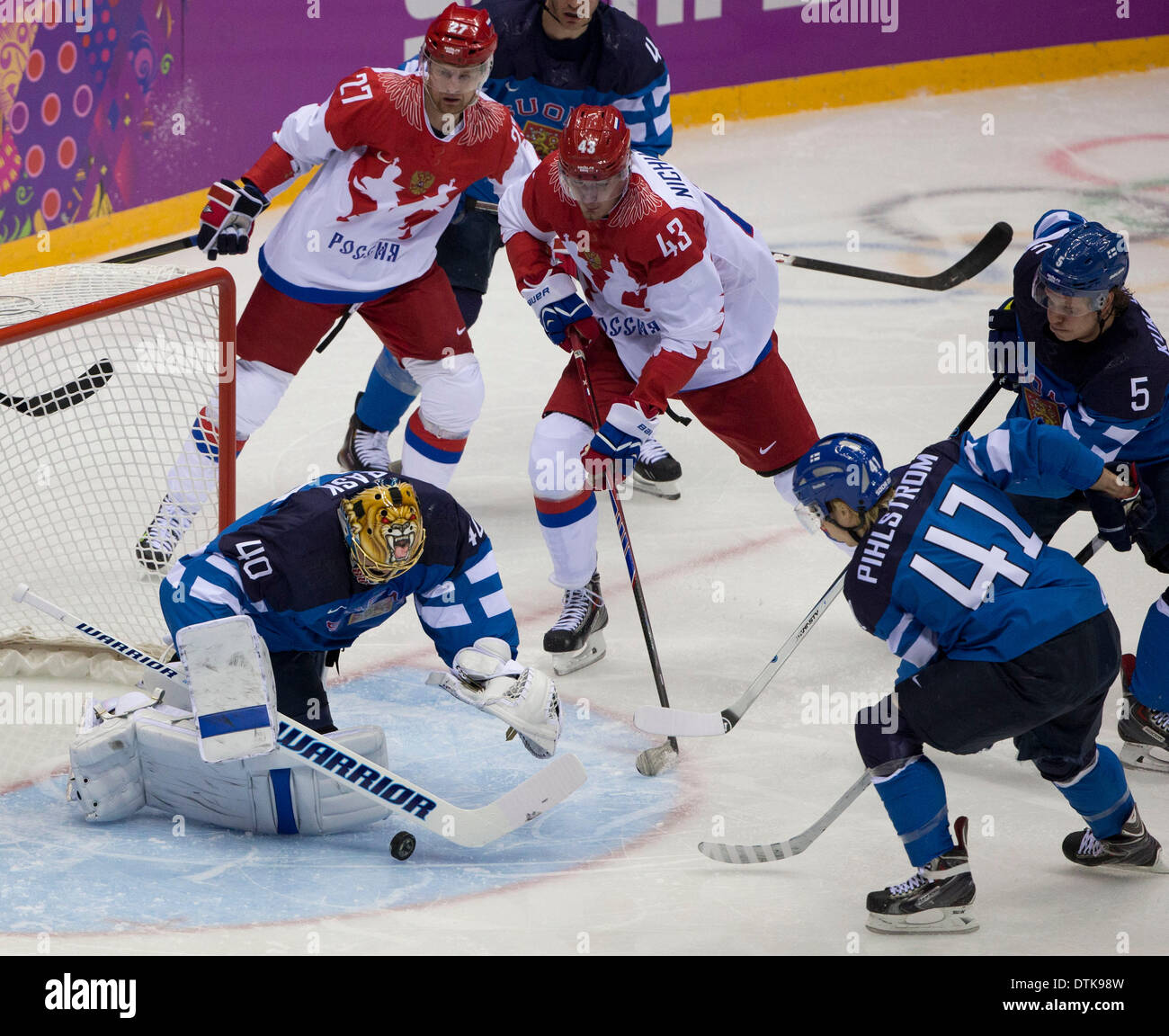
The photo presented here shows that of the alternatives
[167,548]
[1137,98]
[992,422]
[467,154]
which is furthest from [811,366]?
[1137,98]

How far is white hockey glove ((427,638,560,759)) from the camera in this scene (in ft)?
9.71

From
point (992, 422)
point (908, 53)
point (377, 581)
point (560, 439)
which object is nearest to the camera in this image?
point (377, 581)

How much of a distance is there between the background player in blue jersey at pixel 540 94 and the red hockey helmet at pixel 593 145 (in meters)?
1.17

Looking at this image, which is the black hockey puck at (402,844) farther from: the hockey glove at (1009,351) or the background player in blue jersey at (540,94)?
the background player in blue jersey at (540,94)

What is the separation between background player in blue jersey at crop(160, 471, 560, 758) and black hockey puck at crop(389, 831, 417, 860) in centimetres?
26

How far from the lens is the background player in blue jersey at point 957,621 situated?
2.55 m

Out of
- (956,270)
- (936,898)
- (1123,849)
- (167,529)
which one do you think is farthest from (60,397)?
(956,270)

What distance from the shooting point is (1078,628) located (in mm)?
2564

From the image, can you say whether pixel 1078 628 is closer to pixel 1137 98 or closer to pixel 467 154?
pixel 467 154

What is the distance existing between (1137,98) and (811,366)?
3.59 metres

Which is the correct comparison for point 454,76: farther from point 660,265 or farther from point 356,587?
point 356,587

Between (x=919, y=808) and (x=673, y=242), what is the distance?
4.27ft

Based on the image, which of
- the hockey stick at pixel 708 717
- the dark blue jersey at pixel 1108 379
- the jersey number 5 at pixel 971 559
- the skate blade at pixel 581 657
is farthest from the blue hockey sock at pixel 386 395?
the jersey number 5 at pixel 971 559

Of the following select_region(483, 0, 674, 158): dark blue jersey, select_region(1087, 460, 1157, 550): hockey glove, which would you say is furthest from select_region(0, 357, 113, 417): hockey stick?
select_region(1087, 460, 1157, 550): hockey glove
